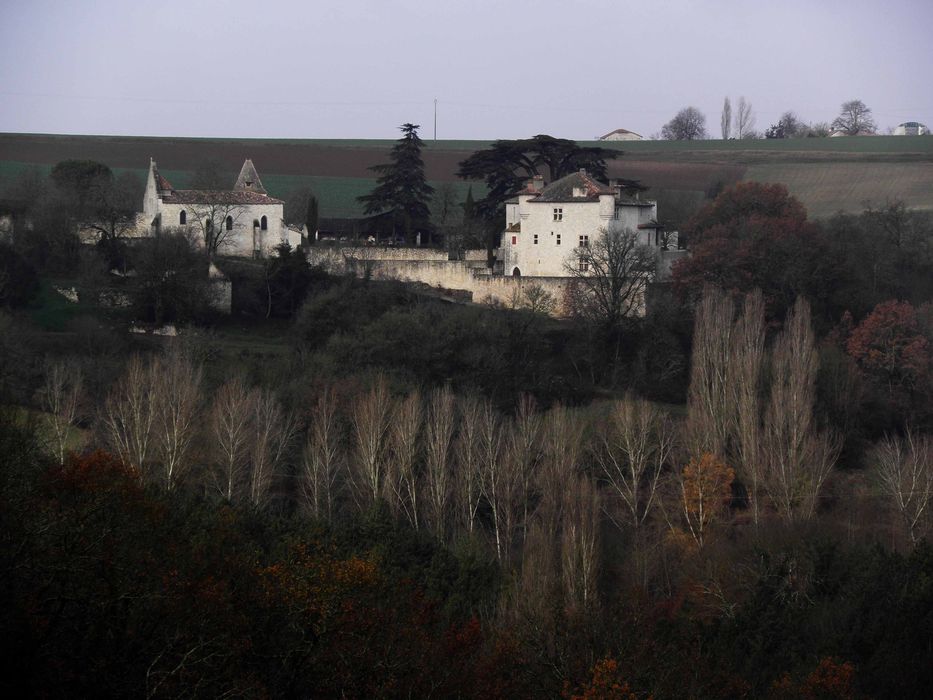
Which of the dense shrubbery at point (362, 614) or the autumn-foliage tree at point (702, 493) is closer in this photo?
the dense shrubbery at point (362, 614)

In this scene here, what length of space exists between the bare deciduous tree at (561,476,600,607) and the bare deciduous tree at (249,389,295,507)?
6260 millimetres

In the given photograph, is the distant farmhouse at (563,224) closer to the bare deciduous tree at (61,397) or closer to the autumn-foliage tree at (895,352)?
the autumn-foliage tree at (895,352)

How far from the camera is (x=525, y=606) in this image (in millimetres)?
24781

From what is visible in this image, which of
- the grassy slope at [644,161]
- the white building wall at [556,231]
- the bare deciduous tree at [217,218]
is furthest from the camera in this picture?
the grassy slope at [644,161]

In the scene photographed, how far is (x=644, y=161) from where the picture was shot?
74.6 meters

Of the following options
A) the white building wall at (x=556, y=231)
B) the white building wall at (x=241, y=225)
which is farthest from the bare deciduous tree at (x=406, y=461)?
the white building wall at (x=241, y=225)

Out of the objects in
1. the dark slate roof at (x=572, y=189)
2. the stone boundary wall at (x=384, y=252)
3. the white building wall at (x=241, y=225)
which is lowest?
the stone boundary wall at (x=384, y=252)

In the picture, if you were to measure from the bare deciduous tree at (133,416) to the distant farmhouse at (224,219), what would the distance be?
13661mm

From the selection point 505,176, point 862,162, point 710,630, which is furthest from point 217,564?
point 862,162

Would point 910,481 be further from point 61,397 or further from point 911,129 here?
point 911,129

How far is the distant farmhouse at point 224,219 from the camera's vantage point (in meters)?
49.3

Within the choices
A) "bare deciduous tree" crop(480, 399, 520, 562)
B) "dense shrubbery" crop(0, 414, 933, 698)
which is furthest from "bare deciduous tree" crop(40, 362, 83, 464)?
"bare deciduous tree" crop(480, 399, 520, 562)

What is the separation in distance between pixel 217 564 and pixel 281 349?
72.5ft

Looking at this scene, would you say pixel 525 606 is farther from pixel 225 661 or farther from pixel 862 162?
pixel 862 162
